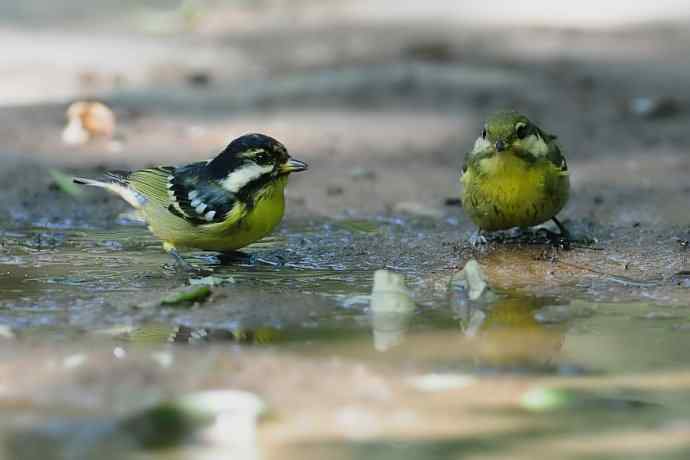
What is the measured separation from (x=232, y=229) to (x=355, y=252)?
2.96 ft

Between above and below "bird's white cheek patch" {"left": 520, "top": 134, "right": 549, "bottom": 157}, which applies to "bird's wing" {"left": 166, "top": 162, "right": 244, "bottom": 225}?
below

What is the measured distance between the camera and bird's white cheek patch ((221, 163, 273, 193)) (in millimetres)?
7746

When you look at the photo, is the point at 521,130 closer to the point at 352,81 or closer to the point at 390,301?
the point at 390,301

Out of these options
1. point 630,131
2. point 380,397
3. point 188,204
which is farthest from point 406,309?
point 630,131

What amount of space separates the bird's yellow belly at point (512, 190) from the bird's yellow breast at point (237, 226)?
3.93ft

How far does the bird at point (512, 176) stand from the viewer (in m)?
7.63

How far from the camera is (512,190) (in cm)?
763

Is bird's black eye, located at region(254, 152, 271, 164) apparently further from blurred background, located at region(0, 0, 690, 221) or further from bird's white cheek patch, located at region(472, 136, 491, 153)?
blurred background, located at region(0, 0, 690, 221)

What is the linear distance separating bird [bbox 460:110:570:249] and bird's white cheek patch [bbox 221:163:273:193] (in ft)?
4.18

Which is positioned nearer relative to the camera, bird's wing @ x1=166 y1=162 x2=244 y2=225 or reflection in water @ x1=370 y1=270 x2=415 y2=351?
reflection in water @ x1=370 y1=270 x2=415 y2=351

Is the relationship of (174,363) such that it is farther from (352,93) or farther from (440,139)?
(352,93)

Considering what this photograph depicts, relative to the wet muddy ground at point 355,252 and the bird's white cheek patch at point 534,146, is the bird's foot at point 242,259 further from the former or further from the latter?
the bird's white cheek patch at point 534,146

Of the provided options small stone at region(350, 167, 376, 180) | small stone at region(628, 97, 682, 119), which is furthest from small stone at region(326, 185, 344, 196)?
small stone at region(628, 97, 682, 119)

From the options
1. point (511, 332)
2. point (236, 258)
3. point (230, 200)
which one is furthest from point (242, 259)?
point (511, 332)
